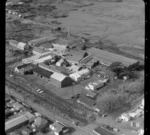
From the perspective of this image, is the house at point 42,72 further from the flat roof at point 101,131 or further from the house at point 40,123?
the flat roof at point 101,131

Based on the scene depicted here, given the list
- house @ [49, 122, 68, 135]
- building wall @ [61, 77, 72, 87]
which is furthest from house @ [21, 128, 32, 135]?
building wall @ [61, 77, 72, 87]

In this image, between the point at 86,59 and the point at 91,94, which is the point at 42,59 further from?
the point at 91,94

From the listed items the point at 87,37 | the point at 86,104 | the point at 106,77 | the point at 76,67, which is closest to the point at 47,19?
the point at 87,37

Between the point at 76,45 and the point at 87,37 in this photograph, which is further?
the point at 87,37

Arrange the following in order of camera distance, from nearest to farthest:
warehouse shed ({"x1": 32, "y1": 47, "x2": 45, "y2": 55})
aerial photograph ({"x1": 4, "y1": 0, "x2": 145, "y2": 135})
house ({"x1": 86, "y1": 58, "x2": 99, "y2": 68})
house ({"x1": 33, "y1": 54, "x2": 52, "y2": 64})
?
1. aerial photograph ({"x1": 4, "y1": 0, "x2": 145, "y2": 135})
2. house ({"x1": 86, "y1": 58, "x2": 99, "y2": 68})
3. house ({"x1": 33, "y1": 54, "x2": 52, "y2": 64})
4. warehouse shed ({"x1": 32, "y1": 47, "x2": 45, "y2": 55})

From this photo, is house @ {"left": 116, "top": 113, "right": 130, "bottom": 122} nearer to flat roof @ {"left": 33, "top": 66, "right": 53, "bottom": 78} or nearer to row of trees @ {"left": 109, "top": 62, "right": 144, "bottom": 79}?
row of trees @ {"left": 109, "top": 62, "right": 144, "bottom": 79}

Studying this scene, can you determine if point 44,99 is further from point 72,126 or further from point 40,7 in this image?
point 40,7

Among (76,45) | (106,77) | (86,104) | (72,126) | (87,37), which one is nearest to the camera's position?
(72,126)
